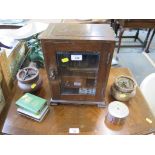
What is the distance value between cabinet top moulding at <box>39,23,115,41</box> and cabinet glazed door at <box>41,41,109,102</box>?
0.08ft

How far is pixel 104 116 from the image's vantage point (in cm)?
76

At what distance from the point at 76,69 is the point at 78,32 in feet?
0.52

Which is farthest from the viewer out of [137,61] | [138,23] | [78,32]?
[137,61]

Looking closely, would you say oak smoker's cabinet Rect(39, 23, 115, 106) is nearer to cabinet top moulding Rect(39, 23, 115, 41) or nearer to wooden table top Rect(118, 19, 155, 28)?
cabinet top moulding Rect(39, 23, 115, 41)

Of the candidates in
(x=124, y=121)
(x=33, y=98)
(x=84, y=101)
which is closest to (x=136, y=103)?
(x=124, y=121)

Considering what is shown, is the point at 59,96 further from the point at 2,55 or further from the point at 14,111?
the point at 2,55

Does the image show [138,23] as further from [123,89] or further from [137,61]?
[123,89]

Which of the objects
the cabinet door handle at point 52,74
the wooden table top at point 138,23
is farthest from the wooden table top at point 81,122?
the wooden table top at point 138,23

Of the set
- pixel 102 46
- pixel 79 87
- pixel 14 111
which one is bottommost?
pixel 14 111

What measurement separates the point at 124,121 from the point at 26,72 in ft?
1.74

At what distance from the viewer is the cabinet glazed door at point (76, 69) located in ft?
2.02

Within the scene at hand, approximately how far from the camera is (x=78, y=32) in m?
0.64

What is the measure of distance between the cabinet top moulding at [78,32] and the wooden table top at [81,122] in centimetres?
34

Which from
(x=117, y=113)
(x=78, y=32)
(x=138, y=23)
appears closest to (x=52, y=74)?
(x=78, y=32)
